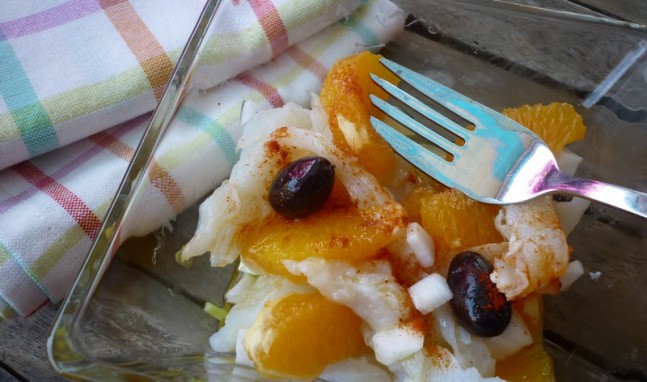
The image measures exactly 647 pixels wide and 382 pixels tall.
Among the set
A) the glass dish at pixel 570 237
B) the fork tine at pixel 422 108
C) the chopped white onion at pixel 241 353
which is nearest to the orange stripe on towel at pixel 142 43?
the glass dish at pixel 570 237

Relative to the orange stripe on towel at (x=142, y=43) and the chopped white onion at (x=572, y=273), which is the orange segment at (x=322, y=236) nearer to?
the chopped white onion at (x=572, y=273)

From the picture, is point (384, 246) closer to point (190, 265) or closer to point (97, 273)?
point (190, 265)

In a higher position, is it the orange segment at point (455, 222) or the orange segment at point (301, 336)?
the orange segment at point (455, 222)

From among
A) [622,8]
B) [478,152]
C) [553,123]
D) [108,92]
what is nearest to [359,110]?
[478,152]

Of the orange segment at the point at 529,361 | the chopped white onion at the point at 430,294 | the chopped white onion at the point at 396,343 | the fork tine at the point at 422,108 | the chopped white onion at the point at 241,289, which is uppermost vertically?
the fork tine at the point at 422,108

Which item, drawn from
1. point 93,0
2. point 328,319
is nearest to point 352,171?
point 328,319

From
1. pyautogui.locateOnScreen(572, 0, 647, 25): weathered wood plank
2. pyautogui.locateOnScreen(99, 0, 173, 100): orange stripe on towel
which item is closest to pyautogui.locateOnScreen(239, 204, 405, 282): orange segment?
pyautogui.locateOnScreen(99, 0, 173, 100): orange stripe on towel
